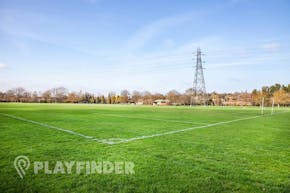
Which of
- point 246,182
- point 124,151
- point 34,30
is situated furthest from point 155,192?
point 34,30

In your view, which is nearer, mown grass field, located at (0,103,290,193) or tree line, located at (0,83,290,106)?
mown grass field, located at (0,103,290,193)

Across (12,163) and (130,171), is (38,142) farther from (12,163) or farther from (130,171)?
(130,171)

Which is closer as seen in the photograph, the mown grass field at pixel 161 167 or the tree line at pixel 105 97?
the mown grass field at pixel 161 167

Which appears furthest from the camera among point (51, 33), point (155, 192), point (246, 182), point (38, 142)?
point (51, 33)

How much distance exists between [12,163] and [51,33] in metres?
19.8

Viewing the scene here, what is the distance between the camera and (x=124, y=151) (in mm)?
4574

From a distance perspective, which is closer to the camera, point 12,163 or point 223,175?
point 223,175

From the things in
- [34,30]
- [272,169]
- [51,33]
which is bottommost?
[272,169]

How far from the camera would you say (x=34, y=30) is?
1576cm

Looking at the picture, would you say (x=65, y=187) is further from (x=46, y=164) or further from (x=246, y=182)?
(x=246, y=182)

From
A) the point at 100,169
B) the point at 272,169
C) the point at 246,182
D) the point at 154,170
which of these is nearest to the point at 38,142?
the point at 100,169

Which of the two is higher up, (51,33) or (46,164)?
(51,33)

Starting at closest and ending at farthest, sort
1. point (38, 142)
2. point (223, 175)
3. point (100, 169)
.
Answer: point (223, 175), point (100, 169), point (38, 142)

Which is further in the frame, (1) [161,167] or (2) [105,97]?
(2) [105,97]
